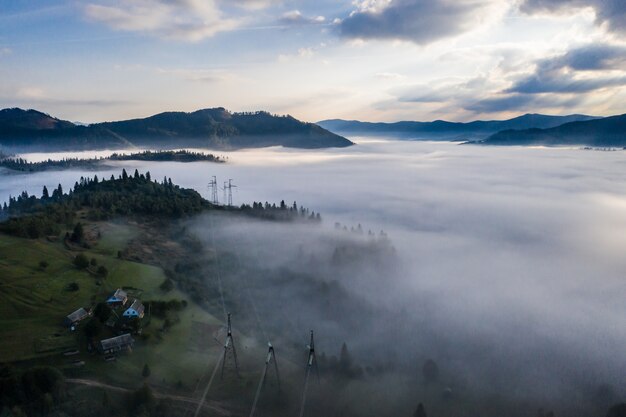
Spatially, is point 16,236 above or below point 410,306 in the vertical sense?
above

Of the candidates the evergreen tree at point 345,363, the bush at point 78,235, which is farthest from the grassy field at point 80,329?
the evergreen tree at point 345,363

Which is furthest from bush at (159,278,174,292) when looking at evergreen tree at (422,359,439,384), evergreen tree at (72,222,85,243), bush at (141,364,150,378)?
evergreen tree at (422,359,439,384)

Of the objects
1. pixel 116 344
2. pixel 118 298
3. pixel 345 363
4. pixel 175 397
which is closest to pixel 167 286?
pixel 118 298

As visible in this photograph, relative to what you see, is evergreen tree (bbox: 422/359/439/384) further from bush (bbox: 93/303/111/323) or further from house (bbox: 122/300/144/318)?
bush (bbox: 93/303/111/323)

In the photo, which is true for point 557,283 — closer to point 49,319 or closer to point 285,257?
point 285,257

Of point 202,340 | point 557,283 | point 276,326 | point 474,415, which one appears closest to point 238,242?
point 276,326

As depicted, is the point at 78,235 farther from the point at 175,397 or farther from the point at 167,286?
the point at 175,397
